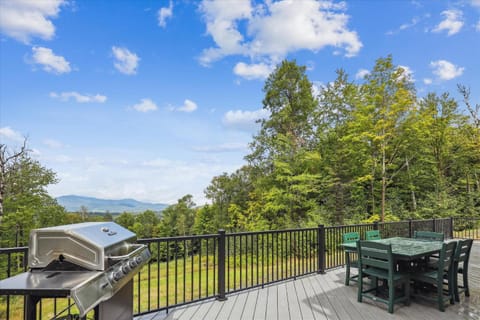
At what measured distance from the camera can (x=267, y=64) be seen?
14648mm

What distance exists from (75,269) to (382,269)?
3.53 meters

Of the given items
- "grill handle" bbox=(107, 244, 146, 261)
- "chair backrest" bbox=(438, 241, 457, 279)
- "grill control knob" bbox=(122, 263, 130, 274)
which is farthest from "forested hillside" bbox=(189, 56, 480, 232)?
"grill control knob" bbox=(122, 263, 130, 274)

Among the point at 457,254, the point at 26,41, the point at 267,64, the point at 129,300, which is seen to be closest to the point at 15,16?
the point at 26,41

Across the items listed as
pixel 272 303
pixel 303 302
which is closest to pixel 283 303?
pixel 272 303

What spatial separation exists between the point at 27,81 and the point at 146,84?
4.41 m

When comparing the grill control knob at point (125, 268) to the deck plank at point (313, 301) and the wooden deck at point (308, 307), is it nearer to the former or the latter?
the wooden deck at point (308, 307)

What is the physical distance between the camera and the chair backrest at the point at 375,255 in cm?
310

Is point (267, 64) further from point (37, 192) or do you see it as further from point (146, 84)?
point (37, 192)

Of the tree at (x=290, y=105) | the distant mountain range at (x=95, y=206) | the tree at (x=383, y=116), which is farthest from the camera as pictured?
the distant mountain range at (x=95, y=206)

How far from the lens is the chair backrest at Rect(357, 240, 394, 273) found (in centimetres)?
310

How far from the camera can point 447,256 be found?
328cm

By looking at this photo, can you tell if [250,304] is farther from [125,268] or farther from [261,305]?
[125,268]

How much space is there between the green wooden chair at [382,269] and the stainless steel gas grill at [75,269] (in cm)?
289

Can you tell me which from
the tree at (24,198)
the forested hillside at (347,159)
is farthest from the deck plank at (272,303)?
the tree at (24,198)
